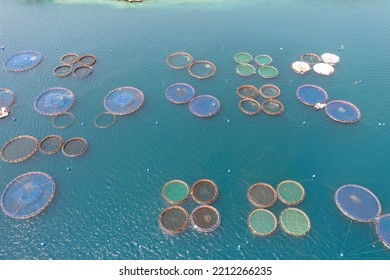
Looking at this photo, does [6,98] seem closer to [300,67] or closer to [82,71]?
[82,71]

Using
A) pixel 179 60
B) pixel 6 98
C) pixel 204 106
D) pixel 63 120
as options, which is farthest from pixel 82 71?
pixel 204 106

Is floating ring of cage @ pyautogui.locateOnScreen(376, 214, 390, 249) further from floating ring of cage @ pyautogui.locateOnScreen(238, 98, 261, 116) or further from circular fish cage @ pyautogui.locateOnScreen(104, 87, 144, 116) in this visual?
circular fish cage @ pyautogui.locateOnScreen(104, 87, 144, 116)

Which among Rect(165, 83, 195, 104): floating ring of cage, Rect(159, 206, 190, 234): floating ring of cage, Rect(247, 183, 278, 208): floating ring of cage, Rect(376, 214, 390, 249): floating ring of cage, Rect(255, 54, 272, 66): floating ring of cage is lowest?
Rect(159, 206, 190, 234): floating ring of cage

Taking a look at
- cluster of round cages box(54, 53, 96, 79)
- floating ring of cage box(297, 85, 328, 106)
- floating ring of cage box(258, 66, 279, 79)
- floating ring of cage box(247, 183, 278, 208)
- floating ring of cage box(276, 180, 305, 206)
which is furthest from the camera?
cluster of round cages box(54, 53, 96, 79)

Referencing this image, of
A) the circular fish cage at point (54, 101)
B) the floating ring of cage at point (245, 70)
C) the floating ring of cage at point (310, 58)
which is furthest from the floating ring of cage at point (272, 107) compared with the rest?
the circular fish cage at point (54, 101)

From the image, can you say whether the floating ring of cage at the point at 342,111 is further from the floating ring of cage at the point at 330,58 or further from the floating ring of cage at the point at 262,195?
the floating ring of cage at the point at 262,195

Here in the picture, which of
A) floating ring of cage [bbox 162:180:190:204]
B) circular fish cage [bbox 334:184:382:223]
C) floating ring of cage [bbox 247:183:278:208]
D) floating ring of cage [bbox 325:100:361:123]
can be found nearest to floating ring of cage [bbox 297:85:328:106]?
floating ring of cage [bbox 325:100:361:123]

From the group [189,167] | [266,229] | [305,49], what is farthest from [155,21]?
[266,229]
